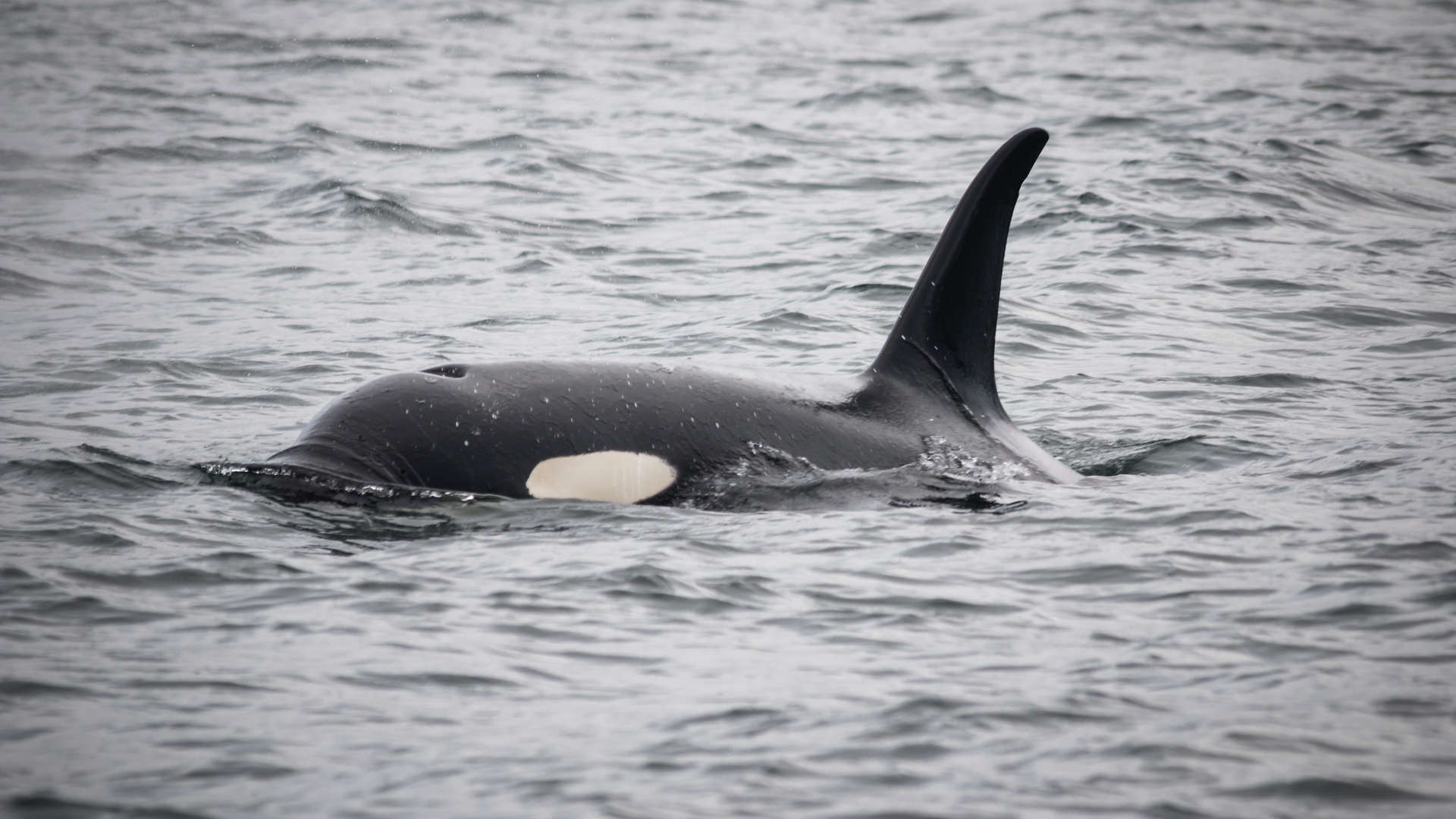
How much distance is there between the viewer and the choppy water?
20.4ft

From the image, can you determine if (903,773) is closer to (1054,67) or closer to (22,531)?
(22,531)

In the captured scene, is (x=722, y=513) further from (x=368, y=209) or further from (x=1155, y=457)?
(x=368, y=209)

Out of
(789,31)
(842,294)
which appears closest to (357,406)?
(842,294)

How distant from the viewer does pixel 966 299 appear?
9.78 meters

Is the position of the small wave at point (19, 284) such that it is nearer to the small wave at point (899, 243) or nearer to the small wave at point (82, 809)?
the small wave at point (899, 243)

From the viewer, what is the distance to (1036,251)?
19406 mm

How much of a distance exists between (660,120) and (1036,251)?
35.3 ft

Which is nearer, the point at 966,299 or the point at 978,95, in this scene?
the point at 966,299

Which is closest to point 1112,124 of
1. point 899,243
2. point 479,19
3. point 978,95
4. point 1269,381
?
point 978,95

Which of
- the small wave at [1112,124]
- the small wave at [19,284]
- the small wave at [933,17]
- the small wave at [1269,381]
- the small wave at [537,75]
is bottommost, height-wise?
the small wave at [1269,381]

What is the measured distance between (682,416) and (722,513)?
562mm

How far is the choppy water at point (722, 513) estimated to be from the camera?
6230 millimetres

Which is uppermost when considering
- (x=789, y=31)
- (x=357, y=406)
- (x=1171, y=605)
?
(x=789, y=31)

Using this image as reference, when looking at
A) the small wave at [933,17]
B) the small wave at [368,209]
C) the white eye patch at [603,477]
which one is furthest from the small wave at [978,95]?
the white eye patch at [603,477]
